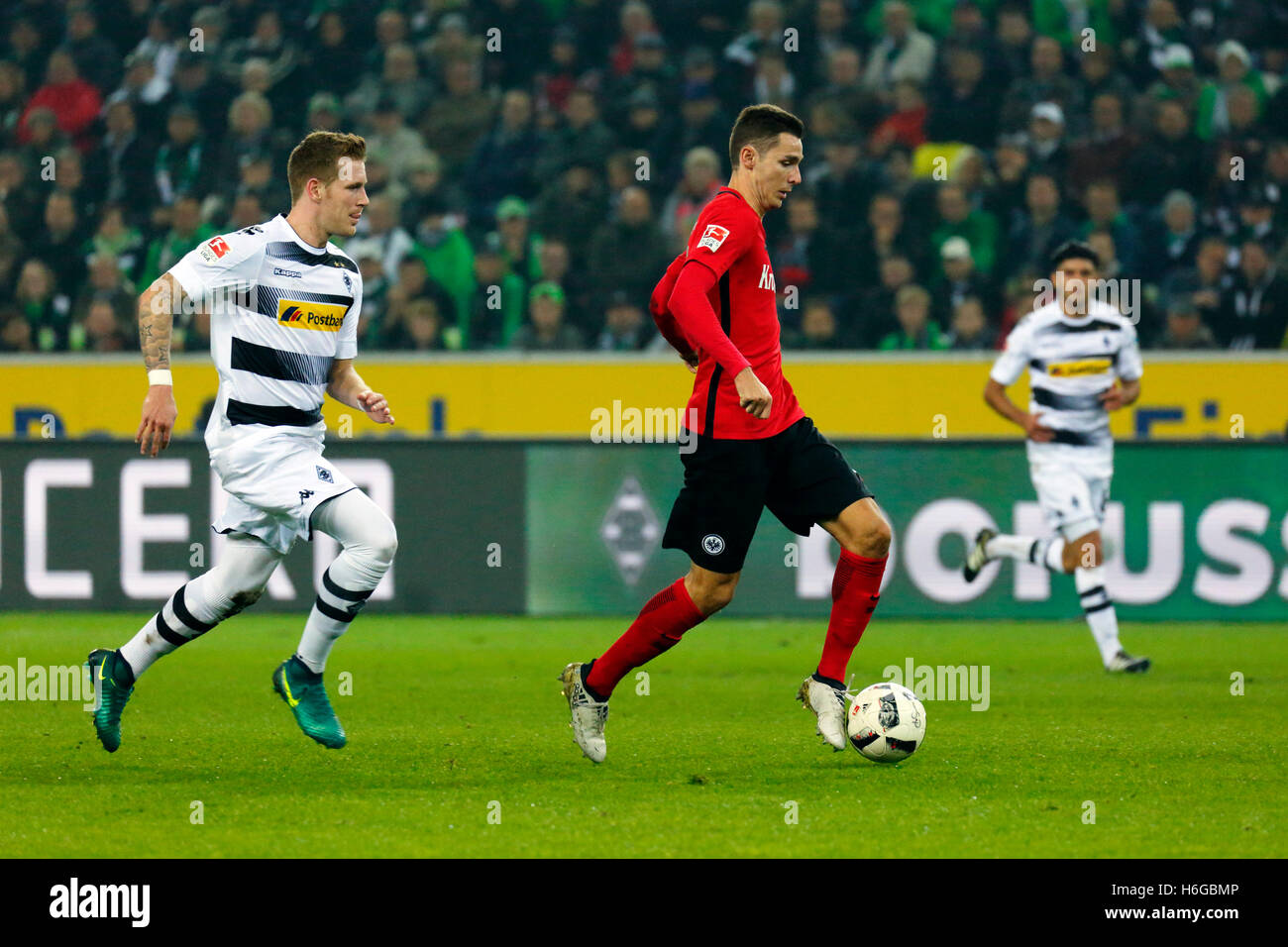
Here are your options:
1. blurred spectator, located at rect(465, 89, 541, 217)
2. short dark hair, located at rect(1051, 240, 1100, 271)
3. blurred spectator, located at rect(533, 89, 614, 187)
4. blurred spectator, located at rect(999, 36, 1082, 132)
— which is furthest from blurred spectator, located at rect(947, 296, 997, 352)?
short dark hair, located at rect(1051, 240, 1100, 271)

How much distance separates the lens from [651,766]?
243 inches

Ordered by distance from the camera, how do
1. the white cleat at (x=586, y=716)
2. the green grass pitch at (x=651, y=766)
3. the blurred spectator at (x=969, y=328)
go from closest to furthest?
the green grass pitch at (x=651, y=766) → the white cleat at (x=586, y=716) → the blurred spectator at (x=969, y=328)

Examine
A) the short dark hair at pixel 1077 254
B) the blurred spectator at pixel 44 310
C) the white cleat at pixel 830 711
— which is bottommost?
the white cleat at pixel 830 711

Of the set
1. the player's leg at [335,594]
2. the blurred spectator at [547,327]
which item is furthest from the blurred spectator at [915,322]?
the player's leg at [335,594]

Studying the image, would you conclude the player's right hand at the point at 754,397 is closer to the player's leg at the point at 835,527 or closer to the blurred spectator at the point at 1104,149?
the player's leg at the point at 835,527

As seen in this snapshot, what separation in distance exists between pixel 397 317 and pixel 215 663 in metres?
4.93

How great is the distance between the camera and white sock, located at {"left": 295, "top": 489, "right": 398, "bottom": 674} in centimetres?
626

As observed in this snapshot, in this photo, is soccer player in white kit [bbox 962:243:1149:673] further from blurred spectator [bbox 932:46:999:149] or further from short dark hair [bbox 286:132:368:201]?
blurred spectator [bbox 932:46:999:149]

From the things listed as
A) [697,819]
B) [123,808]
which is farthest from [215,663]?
[697,819]

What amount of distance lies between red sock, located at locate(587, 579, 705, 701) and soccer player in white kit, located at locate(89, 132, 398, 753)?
0.83 m

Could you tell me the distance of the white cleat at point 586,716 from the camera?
20.2 feet

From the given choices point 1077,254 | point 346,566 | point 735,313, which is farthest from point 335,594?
point 1077,254

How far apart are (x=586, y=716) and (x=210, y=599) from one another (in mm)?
1334

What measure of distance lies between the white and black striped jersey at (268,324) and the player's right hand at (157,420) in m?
0.43
